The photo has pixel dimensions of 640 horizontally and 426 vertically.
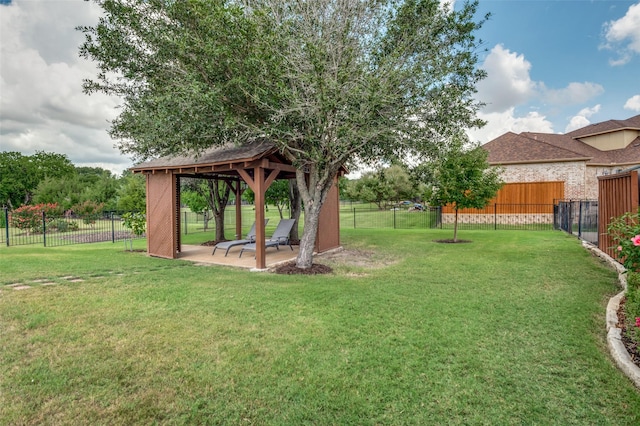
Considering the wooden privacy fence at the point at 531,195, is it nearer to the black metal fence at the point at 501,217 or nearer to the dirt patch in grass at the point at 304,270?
the black metal fence at the point at 501,217

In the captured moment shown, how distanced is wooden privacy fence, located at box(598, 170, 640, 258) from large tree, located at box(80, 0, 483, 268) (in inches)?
129

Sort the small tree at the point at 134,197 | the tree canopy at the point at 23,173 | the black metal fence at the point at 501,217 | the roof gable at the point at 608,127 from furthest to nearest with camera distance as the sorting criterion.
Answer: the tree canopy at the point at 23,173, the small tree at the point at 134,197, the roof gable at the point at 608,127, the black metal fence at the point at 501,217

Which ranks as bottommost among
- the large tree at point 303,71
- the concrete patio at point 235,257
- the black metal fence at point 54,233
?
the concrete patio at point 235,257

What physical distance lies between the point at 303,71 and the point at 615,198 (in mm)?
7579

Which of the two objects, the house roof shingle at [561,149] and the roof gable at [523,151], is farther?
the house roof shingle at [561,149]

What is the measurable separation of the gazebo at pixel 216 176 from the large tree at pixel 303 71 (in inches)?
24.9

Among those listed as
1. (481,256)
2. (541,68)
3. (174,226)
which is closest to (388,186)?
(541,68)

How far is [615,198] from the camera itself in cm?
745

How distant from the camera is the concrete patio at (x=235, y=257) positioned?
29.2ft

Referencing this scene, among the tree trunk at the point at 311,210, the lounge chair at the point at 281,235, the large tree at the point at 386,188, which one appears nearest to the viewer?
the tree trunk at the point at 311,210

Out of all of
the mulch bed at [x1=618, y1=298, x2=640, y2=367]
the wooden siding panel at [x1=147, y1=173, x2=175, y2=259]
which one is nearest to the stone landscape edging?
the mulch bed at [x1=618, y1=298, x2=640, y2=367]

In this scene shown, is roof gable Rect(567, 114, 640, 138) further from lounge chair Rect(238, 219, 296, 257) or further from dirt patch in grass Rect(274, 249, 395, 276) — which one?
lounge chair Rect(238, 219, 296, 257)

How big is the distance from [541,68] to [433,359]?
20182 millimetres

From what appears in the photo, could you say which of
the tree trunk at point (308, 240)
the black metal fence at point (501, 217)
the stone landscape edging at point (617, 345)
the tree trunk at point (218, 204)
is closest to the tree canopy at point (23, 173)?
the tree trunk at point (218, 204)
